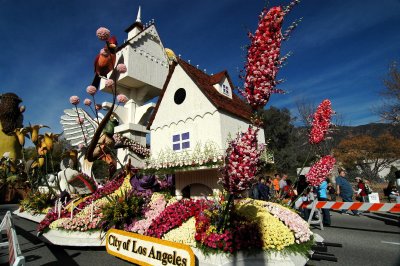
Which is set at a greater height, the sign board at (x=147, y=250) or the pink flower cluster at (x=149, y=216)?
the pink flower cluster at (x=149, y=216)

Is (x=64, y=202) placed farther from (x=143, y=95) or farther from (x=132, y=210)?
(x=143, y=95)

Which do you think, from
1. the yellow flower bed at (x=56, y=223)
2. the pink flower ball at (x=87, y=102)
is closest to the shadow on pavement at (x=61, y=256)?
the yellow flower bed at (x=56, y=223)

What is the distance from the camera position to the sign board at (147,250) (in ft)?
15.7

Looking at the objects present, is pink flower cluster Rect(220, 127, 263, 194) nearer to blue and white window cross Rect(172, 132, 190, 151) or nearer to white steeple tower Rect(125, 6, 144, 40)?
blue and white window cross Rect(172, 132, 190, 151)

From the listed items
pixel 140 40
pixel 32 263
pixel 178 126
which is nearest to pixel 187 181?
pixel 178 126

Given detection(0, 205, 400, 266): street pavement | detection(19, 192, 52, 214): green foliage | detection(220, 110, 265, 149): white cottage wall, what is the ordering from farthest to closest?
detection(19, 192, 52, 214): green foliage, detection(220, 110, 265, 149): white cottage wall, detection(0, 205, 400, 266): street pavement

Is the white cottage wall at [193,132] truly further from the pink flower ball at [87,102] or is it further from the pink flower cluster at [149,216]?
the pink flower ball at [87,102]

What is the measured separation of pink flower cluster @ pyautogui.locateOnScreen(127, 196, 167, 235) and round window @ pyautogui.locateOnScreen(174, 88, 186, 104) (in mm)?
5864

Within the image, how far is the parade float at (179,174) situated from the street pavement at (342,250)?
391 millimetres

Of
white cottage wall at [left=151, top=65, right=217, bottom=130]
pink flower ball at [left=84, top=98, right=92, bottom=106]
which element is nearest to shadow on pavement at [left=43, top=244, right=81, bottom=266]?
pink flower ball at [left=84, top=98, right=92, bottom=106]

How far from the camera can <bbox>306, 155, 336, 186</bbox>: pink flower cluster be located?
21.0 ft

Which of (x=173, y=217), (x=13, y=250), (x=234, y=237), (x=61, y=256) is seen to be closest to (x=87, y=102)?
(x=61, y=256)

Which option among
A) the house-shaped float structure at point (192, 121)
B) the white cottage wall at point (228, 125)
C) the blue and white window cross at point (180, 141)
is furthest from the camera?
the blue and white window cross at point (180, 141)

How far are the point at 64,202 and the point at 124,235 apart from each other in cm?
637
